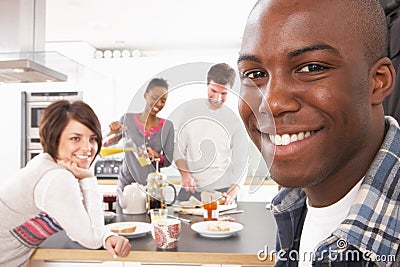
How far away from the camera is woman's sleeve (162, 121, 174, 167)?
19.6 inches

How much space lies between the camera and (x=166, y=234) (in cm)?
129

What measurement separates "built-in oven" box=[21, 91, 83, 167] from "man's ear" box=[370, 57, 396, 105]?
401cm

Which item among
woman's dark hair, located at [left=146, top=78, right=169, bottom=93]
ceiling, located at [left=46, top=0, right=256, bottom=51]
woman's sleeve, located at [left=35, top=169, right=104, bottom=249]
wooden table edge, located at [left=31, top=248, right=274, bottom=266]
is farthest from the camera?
ceiling, located at [left=46, top=0, right=256, bottom=51]

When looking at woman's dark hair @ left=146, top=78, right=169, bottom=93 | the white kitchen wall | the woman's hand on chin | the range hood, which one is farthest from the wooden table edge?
the white kitchen wall

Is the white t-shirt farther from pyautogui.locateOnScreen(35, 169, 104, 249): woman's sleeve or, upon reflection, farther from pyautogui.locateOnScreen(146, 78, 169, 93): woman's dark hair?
pyautogui.locateOnScreen(35, 169, 104, 249): woman's sleeve

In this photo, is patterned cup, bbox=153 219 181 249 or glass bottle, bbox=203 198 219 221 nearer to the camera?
patterned cup, bbox=153 219 181 249

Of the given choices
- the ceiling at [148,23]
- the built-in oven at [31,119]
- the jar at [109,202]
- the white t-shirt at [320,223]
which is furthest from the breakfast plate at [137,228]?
the built-in oven at [31,119]

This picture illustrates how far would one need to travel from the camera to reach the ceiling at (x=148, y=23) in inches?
125

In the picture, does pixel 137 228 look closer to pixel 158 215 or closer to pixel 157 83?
pixel 158 215

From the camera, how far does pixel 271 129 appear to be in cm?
50

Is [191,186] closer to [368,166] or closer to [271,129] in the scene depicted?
[271,129]

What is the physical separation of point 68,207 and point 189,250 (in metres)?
0.44

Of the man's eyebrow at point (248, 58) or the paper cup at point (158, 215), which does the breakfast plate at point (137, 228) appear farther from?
the man's eyebrow at point (248, 58)

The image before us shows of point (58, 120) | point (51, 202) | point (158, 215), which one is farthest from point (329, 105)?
point (58, 120)
